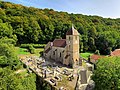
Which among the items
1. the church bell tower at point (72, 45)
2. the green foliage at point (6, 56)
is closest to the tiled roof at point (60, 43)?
the church bell tower at point (72, 45)

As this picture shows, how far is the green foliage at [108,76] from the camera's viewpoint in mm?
24844

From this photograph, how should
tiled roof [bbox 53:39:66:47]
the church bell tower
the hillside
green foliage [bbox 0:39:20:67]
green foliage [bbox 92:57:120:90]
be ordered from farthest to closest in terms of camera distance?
the hillside, tiled roof [bbox 53:39:66:47], the church bell tower, green foliage [bbox 0:39:20:67], green foliage [bbox 92:57:120:90]

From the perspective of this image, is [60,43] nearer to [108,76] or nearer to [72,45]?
[72,45]

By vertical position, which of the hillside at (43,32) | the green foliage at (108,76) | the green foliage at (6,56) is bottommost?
the green foliage at (108,76)

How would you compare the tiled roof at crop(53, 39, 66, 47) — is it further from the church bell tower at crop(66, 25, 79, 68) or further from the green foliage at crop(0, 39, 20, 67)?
the green foliage at crop(0, 39, 20, 67)

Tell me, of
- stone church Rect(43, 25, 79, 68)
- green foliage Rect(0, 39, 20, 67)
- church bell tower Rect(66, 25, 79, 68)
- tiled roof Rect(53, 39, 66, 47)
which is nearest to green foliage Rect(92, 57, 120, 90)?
green foliage Rect(0, 39, 20, 67)

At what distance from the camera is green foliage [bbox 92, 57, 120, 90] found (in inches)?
978

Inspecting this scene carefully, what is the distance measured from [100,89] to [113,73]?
281 cm

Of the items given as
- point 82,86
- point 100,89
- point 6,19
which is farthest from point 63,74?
point 6,19

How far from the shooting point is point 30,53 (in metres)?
53.4

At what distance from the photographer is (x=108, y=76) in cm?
2520

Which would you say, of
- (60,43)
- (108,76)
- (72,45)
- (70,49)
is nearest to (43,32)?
(60,43)

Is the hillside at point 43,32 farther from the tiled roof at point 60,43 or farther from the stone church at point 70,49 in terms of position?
the stone church at point 70,49

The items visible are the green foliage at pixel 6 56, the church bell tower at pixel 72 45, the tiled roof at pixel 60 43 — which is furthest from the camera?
the tiled roof at pixel 60 43
